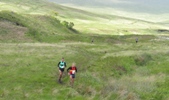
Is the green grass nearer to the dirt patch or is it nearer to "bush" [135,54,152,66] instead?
"bush" [135,54,152,66]

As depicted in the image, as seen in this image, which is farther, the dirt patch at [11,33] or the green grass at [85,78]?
the dirt patch at [11,33]

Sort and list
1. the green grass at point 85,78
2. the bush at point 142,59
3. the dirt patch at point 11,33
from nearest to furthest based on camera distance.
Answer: the green grass at point 85,78 → the bush at point 142,59 → the dirt patch at point 11,33

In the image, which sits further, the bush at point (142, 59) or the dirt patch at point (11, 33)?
the dirt patch at point (11, 33)

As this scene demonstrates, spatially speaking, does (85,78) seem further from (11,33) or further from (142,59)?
(11,33)

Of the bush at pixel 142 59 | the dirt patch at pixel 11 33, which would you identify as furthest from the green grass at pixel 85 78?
the dirt patch at pixel 11 33

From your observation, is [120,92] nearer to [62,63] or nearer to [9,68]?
[62,63]

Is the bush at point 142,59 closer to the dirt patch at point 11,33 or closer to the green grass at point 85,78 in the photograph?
the green grass at point 85,78

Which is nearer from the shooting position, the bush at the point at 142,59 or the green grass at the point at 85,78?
the green grass at the point at 85,78

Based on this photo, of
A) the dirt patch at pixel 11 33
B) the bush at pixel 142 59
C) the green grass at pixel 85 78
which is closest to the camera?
the green grass at pixel 85 78

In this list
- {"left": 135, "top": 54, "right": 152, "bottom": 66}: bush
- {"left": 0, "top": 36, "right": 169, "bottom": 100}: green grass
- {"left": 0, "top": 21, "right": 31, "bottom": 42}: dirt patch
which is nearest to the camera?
{"left": 0, "top": 36, "right": 169, "bottom": 100}: green grass

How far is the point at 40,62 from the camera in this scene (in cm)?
4828

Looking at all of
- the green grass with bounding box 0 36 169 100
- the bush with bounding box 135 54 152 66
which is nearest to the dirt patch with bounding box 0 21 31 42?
the green grass with bounding box 0 36 169 100

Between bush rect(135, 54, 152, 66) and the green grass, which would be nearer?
the green grass

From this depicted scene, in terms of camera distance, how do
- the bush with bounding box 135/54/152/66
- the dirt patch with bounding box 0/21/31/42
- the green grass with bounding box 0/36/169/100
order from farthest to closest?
the dirt patch with bounding box 0/21/31/42, the bush with bounding box 135/54/152/66, the green grass with bounding box 0/36/169/100
